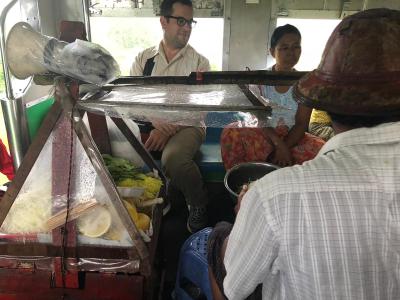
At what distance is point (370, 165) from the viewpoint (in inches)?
30.0

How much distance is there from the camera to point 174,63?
2.99 m

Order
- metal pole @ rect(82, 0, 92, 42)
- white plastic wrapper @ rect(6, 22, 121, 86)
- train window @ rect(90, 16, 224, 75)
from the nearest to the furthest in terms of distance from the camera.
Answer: white plastic wrapper @ rect(6, 22, 121, 86) < metal pole @ rect(82, 0, 92, 42) < train window @ rect(90, 16, 224, 75)

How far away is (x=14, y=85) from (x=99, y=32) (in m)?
2.77

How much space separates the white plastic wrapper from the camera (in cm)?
121

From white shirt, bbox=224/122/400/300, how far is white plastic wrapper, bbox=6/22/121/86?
2.60ft

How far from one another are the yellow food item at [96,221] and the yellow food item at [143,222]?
161 millimetres

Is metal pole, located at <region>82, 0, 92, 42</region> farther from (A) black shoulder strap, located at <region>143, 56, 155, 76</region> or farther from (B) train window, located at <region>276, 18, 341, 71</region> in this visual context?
(B) train window, located at <region>276, 18, 341, 71</region>

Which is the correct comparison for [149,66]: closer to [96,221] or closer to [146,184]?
[146,184]

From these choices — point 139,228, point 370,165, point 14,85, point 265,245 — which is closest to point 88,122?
point 14,85

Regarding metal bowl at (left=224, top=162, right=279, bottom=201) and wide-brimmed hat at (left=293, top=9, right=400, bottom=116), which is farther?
metal bowl at (left=224, top=162, right=279, bottom=201)

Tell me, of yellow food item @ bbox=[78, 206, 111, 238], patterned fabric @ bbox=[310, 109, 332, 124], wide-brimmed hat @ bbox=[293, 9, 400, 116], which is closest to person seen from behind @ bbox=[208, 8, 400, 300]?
wide-brimmed hat @ bbox=[293, 9, 400, 116]

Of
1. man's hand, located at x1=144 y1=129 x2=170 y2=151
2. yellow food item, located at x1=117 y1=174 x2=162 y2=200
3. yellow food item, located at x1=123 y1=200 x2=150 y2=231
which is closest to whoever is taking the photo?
yellow food item, located at x1=123 y1=200 x2=150 y2=231

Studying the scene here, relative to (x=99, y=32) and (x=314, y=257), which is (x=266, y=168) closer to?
(x=314, y=257)

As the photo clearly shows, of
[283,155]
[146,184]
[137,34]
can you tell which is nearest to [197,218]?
[283,155]
